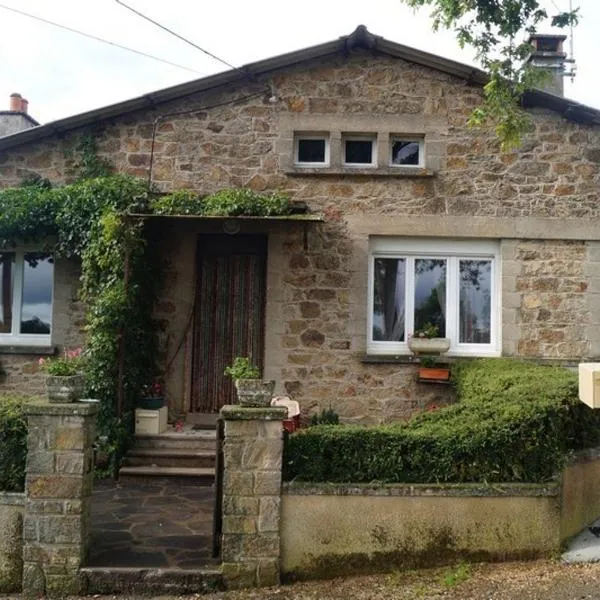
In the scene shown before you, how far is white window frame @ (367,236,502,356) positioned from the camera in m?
8.59

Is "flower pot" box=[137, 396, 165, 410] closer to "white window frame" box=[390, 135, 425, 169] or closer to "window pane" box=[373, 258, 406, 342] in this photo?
"window pane" box=[373, 258, 406, 342]

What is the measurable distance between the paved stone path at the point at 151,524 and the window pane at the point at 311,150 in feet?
15.9

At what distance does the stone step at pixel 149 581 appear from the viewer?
4.44 meters

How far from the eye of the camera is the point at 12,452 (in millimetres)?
4707

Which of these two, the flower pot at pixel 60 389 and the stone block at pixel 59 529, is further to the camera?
the flower pot at pixel 60 389

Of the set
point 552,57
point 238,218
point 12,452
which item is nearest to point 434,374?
point 238,218

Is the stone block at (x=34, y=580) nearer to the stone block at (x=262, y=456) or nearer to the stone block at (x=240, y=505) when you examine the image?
the stone block at (x=240, y=505)

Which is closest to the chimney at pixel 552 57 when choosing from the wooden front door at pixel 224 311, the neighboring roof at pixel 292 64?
the neighboring roof at pixel 292 64

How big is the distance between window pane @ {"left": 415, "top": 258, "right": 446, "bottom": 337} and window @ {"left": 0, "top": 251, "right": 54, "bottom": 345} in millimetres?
5394

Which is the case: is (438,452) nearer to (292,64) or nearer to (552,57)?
(292,64)

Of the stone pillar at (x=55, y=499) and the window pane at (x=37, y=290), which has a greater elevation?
the window pane at (x=37, y=290)

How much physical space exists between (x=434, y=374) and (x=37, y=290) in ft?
19.3

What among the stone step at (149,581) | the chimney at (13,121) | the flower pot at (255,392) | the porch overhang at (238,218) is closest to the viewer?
the stone step at (149,581)

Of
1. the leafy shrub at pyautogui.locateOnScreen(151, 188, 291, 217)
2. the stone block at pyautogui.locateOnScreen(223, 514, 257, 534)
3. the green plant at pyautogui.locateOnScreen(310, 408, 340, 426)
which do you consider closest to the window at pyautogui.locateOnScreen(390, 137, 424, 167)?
the leafy shrub at pyautogui.locateOnScreen(151, 188, 291, 217)
